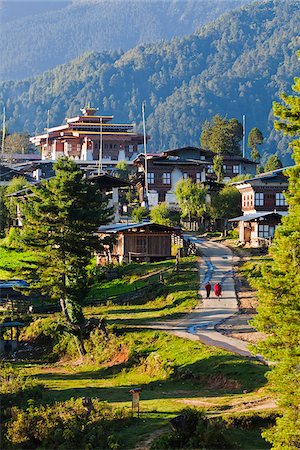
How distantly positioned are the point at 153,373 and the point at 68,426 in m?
9.37

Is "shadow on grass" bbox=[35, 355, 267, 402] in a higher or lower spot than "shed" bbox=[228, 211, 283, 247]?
lower

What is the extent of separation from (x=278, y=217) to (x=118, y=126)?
254 feet

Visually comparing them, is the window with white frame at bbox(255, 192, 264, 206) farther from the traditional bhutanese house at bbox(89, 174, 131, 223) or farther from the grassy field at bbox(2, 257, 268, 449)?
the grassy field at bbox(2, 257, 268, 449)

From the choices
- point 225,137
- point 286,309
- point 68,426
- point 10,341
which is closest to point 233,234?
point 10,341

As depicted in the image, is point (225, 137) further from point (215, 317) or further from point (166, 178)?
point (215, 317)

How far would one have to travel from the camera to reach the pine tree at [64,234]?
156 ft

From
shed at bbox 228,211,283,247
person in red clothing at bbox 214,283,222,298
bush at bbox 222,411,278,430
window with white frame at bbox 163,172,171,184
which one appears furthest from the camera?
window with white frame at bbox 163,172,171,184

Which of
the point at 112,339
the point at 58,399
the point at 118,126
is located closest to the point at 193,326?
the point at 112,339

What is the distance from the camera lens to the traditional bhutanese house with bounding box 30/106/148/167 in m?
142

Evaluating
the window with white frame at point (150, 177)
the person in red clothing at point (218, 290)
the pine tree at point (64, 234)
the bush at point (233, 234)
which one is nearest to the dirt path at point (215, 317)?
the person in red clothing at point (218, 290)

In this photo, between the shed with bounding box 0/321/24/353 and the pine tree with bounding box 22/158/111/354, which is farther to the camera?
the shed with bounding box 0/321/24/353

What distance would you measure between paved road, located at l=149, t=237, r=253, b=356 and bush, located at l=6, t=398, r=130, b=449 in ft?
28.8

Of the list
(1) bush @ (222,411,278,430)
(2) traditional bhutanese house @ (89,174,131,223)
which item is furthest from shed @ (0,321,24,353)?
(2) traditional bhutanese house @ (89,174,131,223)

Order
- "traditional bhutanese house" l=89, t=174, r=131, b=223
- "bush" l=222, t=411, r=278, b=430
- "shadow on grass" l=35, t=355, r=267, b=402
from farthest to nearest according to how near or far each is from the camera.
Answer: "traditional bhutanese house" l=89, t=174, r=131, b=223, "shadow on grass" l=35, t=355, r=267, b=402, "bush" l=222, t=411, r=278, b=430
